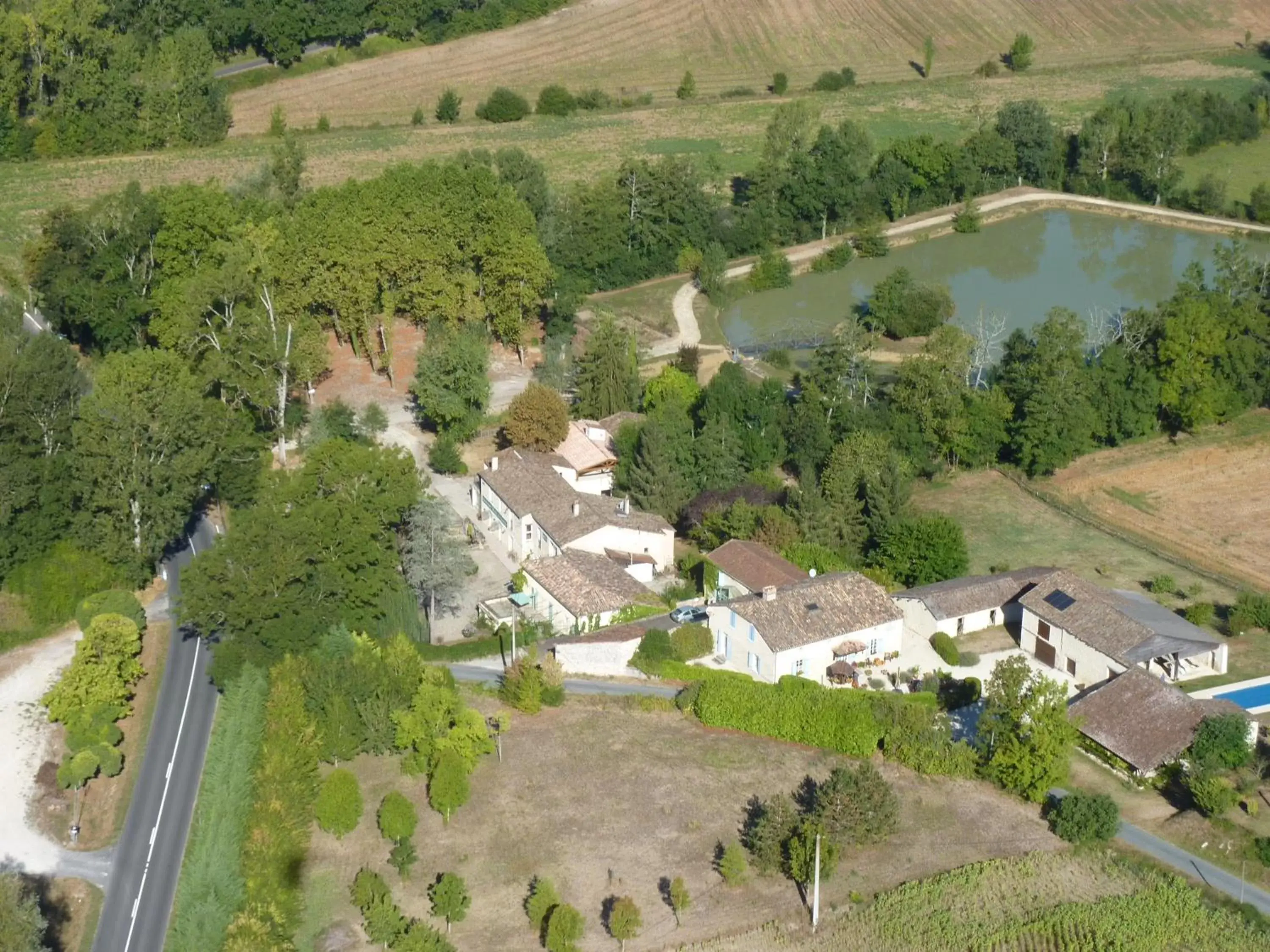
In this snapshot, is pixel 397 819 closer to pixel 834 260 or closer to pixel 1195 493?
pixel 1195 493

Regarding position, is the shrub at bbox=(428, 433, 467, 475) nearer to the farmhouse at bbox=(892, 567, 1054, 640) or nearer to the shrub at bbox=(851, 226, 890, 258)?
the farmhouse at bbox=(892, 567, 1054, 640)

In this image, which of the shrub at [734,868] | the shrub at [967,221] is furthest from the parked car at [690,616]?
the shrub at [967,221]

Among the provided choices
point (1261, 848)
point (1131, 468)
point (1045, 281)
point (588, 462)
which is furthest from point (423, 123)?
point (1261, 848)

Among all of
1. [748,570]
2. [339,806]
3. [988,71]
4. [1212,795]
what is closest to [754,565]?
[748,570]

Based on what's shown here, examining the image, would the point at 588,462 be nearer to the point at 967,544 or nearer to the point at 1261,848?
the point at 967,544

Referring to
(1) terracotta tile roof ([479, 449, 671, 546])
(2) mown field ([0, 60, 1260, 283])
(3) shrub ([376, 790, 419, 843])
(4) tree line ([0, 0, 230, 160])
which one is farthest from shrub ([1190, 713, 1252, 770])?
(4) tree line ([0, 0, 230, 160])

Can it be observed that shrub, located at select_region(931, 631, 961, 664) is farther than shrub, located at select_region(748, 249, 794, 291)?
No
